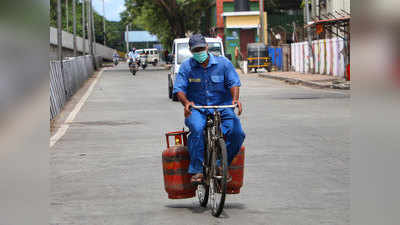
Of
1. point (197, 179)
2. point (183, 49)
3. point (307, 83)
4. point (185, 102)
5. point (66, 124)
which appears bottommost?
point (66, 124)

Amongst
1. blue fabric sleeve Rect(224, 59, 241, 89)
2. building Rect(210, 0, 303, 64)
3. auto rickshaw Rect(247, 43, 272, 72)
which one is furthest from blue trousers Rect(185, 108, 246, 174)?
building Rect(210, 0, 303, 64)

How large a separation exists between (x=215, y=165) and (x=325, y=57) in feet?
114

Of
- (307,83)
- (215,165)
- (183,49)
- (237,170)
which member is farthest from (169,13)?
(215,165)

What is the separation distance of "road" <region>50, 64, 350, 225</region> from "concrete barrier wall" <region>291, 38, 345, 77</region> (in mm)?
18290

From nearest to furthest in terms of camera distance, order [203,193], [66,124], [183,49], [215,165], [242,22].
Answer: [215,165], [203,193], [66,124], [183,49], [242,22]

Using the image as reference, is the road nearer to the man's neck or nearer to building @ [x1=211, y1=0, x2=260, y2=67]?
the man's neck

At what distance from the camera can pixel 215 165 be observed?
596 cm

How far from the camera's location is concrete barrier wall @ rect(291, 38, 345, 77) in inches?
1431

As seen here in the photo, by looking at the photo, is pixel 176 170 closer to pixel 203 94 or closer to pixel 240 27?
pixel 203 94

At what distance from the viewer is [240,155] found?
632 cm

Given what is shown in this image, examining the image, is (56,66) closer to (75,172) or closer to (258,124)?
(258,124)

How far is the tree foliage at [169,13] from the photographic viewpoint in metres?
65.7
